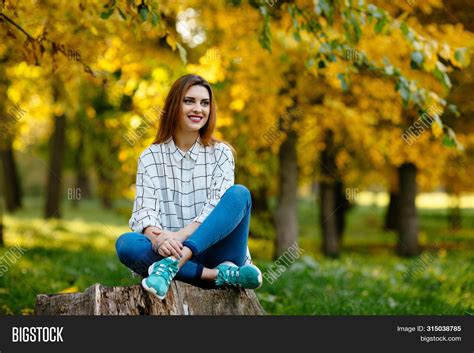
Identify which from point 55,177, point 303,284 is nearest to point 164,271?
point 303,284

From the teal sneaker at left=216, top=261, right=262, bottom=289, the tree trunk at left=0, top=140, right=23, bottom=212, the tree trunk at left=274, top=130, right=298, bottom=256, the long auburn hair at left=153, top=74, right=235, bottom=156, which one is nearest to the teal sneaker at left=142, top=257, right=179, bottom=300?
the teal sneaker at left=216, top=261, right=262, bottom=289

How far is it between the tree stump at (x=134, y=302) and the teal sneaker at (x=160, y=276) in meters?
0.11

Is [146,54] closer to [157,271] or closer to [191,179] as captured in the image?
[191,179]

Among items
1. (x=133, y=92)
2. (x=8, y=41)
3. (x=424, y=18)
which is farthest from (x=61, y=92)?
(x=424, y=18)

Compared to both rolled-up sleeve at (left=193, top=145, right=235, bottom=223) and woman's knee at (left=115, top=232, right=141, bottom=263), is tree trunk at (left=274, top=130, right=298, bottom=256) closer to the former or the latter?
rolled-up sleeve at (left=193, top=145, right=235, bottom=223)

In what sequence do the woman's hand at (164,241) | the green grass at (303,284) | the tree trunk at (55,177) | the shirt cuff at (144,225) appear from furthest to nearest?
the tree trunk at (55,177) < the green grass at (303,284) < the shirt cuff at (144,225) < the woman's hand at (164,241)

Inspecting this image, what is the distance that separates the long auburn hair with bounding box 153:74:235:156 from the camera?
3910mm

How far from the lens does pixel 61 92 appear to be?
33.6ft

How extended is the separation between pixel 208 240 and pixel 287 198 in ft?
23.5

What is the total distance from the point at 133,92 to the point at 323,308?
391 centimetres

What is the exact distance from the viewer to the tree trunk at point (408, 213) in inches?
536

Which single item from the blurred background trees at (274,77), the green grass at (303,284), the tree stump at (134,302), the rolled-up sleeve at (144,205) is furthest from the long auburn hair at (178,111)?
the green grass at (303,284)

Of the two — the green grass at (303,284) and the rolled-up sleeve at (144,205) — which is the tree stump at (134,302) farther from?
the green grass at (303,284)

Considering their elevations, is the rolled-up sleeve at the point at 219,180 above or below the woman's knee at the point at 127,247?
above
